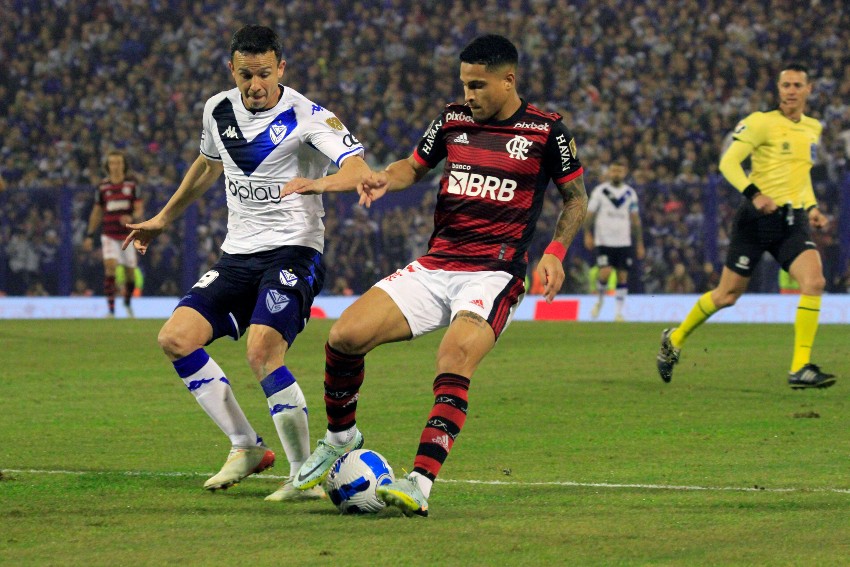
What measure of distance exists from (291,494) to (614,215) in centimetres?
1510

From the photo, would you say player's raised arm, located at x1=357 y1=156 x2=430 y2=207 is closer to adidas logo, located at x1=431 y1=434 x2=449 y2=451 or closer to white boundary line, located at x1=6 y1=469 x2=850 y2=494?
adidas logo, located at x1=431 y1=434 x2=449 y2=451

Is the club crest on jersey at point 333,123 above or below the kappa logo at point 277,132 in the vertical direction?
above

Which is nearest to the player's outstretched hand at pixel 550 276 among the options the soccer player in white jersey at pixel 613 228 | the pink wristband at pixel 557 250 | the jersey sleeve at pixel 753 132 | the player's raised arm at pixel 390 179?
the pink wristband at pixel 557 250

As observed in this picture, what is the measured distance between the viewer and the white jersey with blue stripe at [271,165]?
6590mm

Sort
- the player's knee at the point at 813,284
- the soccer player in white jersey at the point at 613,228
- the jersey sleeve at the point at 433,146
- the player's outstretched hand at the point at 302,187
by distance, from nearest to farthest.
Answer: the player's outstretched hand at the point at 302,187 → the jersey sleeve at the point at 433,146 → the player's knee at the point at 813,284 → the soccer player in white jersey at the point at 613,228

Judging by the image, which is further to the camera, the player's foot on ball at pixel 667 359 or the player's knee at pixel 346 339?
the player's foot on ball at pixel 667 359

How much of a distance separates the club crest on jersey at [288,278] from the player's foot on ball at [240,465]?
0.76 metres

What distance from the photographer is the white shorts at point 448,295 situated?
593 centimetres

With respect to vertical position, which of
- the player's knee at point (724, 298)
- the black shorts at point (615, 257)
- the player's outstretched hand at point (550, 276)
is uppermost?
the player's outstretched hand at point (550, 276)

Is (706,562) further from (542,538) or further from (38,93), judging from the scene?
(38,93)

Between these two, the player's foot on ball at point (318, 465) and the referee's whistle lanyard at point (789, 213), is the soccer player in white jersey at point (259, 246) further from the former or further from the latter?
the referee's whistle lanyard at point (789, 213)

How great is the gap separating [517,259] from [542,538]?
1607mm

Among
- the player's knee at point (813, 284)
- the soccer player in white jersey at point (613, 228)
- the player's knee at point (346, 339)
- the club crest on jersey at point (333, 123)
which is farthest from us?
the soccer player in white jersey at point (613, 228)

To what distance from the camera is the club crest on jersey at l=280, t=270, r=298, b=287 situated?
6.36 m
